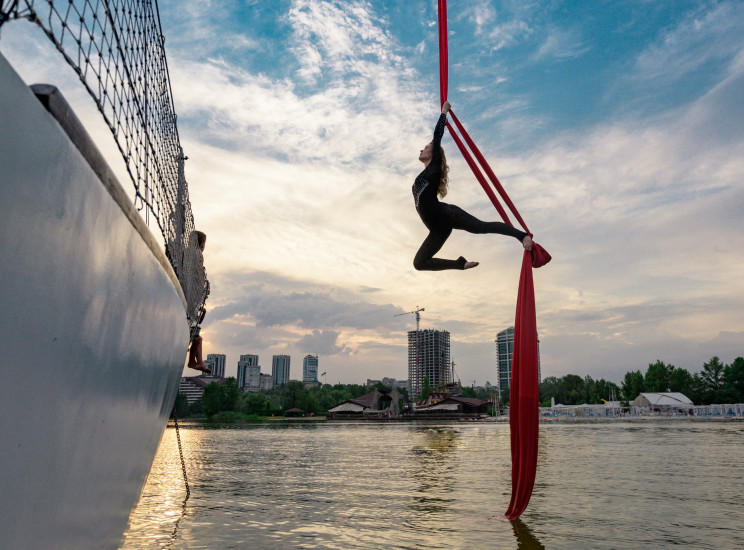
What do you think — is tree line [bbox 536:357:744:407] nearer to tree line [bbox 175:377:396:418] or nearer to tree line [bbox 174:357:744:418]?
tree line [bbox 174:357:744:418]

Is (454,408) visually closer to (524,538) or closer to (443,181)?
(524,538)

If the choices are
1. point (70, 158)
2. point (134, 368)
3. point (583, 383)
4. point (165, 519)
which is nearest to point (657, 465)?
point (165, 519)

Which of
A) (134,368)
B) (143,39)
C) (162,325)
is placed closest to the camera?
(134,368)

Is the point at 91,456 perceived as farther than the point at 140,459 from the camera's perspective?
No

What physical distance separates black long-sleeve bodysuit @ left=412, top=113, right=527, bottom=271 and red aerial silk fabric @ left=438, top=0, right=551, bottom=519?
1.47 feet

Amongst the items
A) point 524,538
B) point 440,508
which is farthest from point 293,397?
point 524,538

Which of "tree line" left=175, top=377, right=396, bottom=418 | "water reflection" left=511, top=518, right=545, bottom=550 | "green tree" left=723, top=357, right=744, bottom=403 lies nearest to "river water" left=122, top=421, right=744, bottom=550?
"water reflection" left=511, top=518, right=545, bottom=550

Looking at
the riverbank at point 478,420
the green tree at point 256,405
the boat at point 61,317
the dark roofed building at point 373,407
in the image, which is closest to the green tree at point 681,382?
the riverbank at point 478,420

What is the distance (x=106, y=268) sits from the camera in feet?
7.68

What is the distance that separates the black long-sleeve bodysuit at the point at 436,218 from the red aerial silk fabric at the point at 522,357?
1.47ft

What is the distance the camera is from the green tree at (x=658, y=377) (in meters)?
90.7

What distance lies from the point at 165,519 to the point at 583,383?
132 metres

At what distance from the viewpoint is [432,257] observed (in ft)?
20.3

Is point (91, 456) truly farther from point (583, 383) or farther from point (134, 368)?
point (583, 383)
